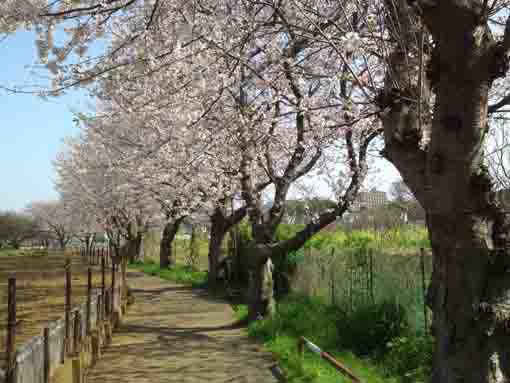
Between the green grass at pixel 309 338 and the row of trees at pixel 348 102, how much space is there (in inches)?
40.7

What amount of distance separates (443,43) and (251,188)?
376 inches

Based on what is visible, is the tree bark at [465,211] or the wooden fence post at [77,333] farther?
the wooden fence post at [77,333]

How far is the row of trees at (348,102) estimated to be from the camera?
3.60m

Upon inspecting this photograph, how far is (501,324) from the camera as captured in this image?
11.8 ft

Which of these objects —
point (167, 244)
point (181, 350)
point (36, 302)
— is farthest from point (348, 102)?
point (167, 244)

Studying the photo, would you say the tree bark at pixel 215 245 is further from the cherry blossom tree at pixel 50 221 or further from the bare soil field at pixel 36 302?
the cherry blossom tree at pixel 50 221

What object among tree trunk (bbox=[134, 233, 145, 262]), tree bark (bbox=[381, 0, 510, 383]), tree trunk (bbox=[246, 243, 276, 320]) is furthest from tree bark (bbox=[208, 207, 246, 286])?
tree trunk (bbox=[134, 233, 145, 262])

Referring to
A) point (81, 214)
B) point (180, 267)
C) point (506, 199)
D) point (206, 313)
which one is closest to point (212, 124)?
point (206, 313)

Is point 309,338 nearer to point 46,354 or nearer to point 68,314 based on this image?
point 68,314

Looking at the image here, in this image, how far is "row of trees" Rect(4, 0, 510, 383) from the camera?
3600 millimetres

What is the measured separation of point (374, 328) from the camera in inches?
351

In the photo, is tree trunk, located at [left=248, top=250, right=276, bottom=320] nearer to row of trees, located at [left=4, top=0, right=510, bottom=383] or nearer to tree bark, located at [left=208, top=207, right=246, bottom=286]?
row of trees, located at [left=4, top=0, right=510, bottom=383]

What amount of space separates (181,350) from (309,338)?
228 centimetres

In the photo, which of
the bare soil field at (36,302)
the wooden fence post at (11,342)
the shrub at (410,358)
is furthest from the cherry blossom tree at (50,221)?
the wooden fence post at (11,342)
